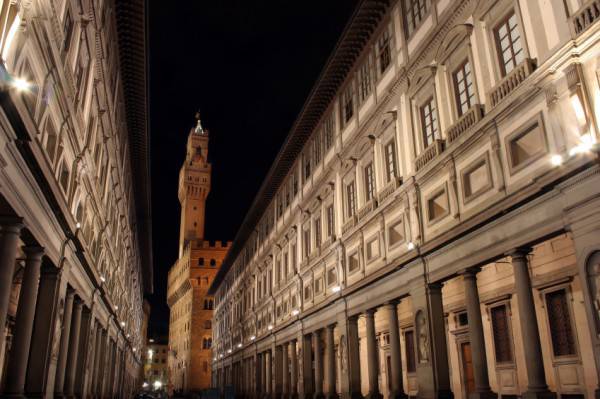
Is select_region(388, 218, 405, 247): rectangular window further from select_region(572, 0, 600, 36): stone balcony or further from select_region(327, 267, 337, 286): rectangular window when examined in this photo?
select_region(572, 0, 600, 36): stone balcony

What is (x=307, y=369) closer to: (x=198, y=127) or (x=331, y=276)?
(x=331, y=276)

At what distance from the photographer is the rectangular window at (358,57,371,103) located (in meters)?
29.8

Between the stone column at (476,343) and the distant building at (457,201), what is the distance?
1.9 inches

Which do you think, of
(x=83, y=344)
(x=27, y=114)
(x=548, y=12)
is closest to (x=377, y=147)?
(x=548, y=12)

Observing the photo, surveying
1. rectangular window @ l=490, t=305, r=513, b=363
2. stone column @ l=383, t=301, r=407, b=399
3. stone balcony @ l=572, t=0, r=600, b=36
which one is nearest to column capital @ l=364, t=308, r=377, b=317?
stone column @ l=383, t=301, r=407, b=399

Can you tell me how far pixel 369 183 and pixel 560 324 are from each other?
12.4 m

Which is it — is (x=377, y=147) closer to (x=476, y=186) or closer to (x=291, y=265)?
(x=476, y=186)

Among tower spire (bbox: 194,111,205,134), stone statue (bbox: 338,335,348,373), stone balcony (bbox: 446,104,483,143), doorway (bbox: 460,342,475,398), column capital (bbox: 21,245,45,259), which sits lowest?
doorway (bbox: 460,342,475,398)

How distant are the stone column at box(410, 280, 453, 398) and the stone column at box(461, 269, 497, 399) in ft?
6.78

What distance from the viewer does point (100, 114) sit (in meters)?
29.2

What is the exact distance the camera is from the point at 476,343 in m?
18.6

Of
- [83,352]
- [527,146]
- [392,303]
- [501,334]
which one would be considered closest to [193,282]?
[83,352]

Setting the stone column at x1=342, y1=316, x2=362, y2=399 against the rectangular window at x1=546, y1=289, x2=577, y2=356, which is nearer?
the rectangular window at x1=546, y1=289, x2=577, y2=356

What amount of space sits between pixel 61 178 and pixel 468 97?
1674cm
